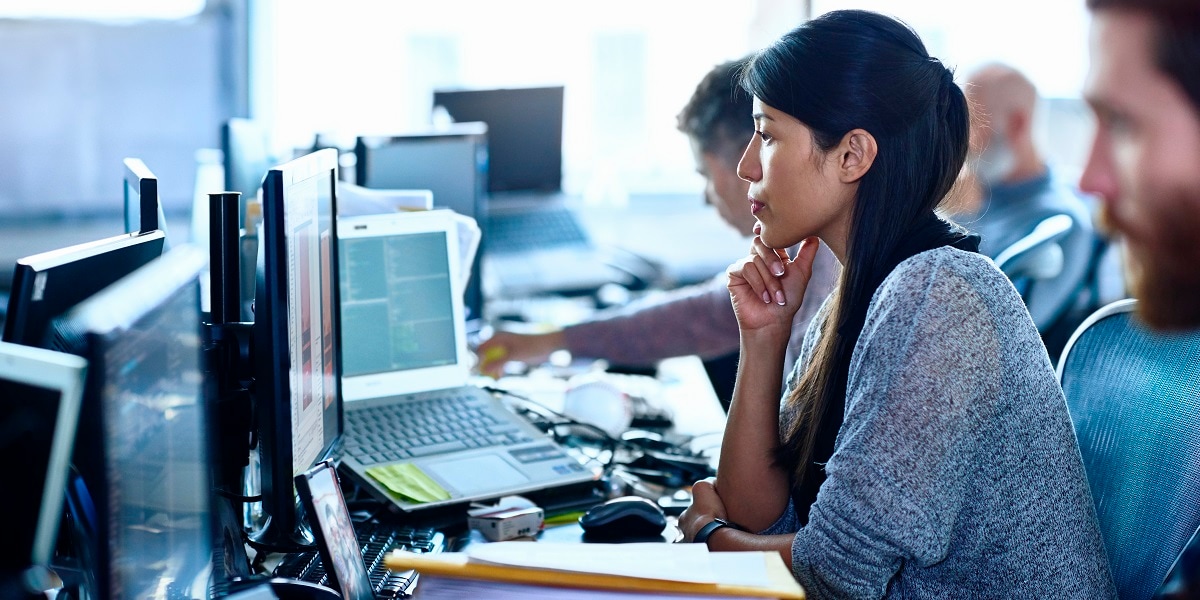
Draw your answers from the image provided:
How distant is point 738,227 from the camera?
2.08 m

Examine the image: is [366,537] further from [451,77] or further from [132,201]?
[451,77]

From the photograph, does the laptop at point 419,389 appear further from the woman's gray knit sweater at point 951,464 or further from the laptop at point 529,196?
the laptop at point 529,196

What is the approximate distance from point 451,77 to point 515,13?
32 centimetres

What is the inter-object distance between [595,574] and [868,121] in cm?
65

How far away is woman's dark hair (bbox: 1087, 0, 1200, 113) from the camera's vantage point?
738mm

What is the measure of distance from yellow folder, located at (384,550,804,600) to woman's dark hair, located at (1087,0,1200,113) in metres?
0.44

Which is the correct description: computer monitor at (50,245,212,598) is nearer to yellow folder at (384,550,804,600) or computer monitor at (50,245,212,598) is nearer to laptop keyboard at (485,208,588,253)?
yellow folder at (384,550,804,600)

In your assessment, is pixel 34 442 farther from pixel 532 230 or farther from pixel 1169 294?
pixel 532 230

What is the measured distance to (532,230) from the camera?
3.29m

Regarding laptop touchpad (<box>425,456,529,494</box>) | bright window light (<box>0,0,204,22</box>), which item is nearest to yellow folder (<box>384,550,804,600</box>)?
laptop touchpad (<box>425,456,529,494</box>)

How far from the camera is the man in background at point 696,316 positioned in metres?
1.99

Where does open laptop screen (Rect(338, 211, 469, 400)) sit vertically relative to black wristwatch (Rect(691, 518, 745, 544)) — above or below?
above

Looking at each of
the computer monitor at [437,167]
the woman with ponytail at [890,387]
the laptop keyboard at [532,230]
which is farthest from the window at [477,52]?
the woman with ponytail at [890,387]

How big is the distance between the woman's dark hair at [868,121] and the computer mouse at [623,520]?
21 centimetres
